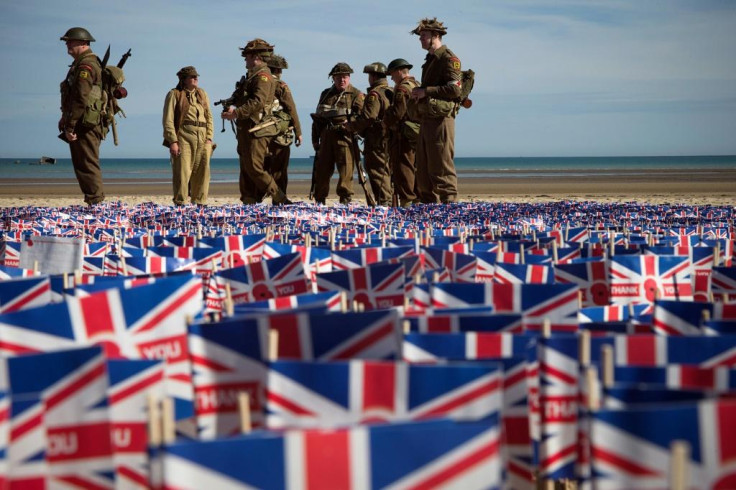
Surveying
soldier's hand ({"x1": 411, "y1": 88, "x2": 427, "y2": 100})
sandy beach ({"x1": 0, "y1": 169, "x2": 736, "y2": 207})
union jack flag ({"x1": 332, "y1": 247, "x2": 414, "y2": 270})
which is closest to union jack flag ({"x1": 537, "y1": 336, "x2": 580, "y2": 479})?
union jack flag ({"x1": 332, "y1": 247, "x2": 414, "y2": 270})

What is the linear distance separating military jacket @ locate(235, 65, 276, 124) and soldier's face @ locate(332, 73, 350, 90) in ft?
6.97

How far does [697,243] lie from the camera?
695 cm

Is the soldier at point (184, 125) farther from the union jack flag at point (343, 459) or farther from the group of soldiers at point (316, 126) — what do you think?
the union jack flag at point (343, 459)

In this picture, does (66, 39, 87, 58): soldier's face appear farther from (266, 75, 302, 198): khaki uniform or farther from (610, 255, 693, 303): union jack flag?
(610, 255, 693, 303): union jack flag

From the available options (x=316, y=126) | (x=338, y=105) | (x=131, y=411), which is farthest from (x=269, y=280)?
(x=316, y=126)

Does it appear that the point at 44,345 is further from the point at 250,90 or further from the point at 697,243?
the point at 250,90

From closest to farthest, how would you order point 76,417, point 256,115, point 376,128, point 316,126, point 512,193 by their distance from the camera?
1. point 76,417
2. point 256,115
3. point 376,128
4. point 316,126
5. point 512,193

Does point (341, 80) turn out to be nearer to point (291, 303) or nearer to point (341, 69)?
point (341, 69)

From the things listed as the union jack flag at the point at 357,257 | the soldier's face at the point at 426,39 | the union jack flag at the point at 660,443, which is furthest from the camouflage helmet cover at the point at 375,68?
the union jack flag at the point at 660,443

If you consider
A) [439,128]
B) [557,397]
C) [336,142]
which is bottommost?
[557,397]

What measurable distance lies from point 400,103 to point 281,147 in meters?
1.84

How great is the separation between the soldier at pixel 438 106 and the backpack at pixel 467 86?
1.89ft

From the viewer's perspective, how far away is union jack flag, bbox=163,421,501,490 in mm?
2111

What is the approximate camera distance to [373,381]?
2.53 metres
